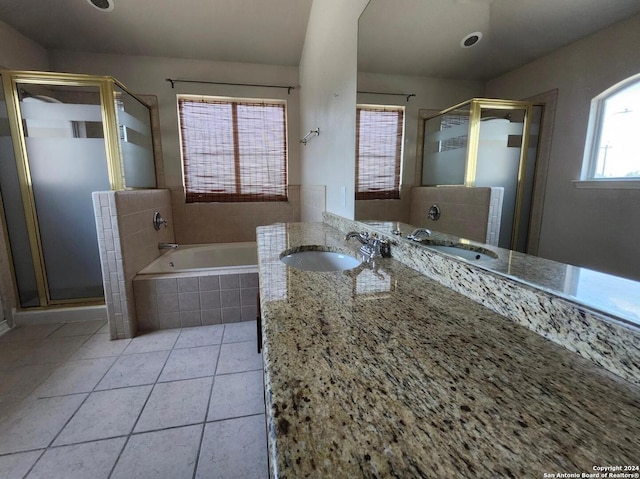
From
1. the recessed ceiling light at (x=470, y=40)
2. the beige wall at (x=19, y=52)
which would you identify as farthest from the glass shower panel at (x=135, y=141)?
the recessed ceiling light at (x=470, y=40)

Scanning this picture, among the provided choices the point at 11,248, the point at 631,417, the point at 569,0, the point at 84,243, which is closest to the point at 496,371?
the point at 631,417

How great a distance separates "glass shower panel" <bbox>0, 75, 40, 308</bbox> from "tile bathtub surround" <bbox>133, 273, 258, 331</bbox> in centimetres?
97

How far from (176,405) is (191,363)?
0.36 metres

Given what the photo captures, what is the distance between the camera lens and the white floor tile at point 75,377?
62.2 inches

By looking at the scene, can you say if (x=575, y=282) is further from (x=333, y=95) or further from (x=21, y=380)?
(x=21, y=380)

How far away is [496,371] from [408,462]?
271 millimetres

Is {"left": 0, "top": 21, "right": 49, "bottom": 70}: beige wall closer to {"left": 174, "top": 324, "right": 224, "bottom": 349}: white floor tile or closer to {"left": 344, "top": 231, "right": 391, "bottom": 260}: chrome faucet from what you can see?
{"left": 174, "top": 324, "right": 224, "bottom": 349}: white floor tile

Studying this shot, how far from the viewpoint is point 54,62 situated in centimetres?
280

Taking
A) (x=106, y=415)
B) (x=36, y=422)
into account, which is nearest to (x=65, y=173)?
(x=36, y=422)

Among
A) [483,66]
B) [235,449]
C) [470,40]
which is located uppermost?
[470,40]

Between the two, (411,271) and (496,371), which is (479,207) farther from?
(496,371)

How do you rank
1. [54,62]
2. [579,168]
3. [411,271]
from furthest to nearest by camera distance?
[54,62]
[411,271]
[579,168]

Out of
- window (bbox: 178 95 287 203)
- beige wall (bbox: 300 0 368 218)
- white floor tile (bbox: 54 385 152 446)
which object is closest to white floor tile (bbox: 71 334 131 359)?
white floor tile (bbox: 54 385 152 446)

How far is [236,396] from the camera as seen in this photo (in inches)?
60.9
